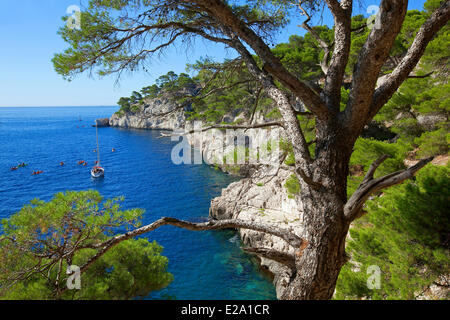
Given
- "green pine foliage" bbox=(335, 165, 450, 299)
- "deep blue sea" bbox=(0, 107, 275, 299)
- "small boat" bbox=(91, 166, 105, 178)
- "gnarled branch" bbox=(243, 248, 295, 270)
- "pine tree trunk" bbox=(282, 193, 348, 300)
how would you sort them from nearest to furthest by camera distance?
"pine tree trunk" bbox=(282, 193, 348, 300) → "gnarled branch" bbox=(243, 248, 295, 270) → "green pine foliage" bbox=(335, 165, 450, 299) → "deep blue sea" bbox=(0, 107, 275, 299) → "small boat" bbox=(91, 166, 105, 178)

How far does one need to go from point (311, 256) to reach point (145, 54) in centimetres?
272

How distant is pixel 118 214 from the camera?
3.49 metres

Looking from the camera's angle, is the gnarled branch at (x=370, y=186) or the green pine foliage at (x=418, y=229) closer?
the gnarled branch at (x=370, y=186)

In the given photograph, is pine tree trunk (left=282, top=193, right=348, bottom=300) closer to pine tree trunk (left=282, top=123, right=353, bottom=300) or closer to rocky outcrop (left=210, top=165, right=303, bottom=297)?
pine tree trunk (left=282, top=123, right=353, bottom=300)

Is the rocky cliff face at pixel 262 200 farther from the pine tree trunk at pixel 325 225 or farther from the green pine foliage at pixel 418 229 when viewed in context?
the pine tree trunk at pixel 325 225

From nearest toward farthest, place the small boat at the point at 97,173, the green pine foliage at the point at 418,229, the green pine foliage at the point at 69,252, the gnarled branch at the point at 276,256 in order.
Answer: the gnarled branch at the point at 276,256
the green pine foliage at the point at 69,252
the green pine foliage at the point at 418,229
the small boat at the point at 97,173

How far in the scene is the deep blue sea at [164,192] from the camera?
35.8 feet

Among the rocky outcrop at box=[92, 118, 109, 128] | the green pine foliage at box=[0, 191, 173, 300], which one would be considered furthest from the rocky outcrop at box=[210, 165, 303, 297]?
the rocky outcrop at box=[92, 118, 109, 128]

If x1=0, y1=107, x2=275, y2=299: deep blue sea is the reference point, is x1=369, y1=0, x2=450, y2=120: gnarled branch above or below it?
above

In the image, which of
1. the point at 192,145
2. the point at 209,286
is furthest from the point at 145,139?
the point at 209,286

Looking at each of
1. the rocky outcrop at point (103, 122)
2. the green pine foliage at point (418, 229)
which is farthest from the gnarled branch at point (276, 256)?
the rocky outcrop at point (103, 122)

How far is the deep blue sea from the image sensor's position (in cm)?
1091

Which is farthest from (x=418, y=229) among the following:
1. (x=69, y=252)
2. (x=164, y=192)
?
(x=164, y=192)

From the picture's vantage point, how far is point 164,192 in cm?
2117
